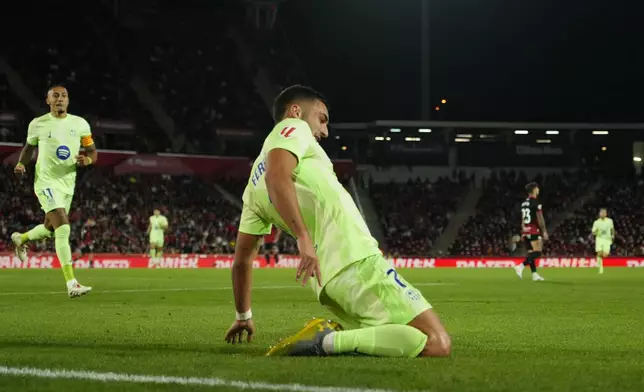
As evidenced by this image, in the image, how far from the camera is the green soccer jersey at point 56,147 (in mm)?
12336

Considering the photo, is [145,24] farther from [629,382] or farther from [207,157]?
[629,382]

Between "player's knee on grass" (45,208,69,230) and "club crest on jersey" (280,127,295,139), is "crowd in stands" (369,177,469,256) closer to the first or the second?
"player's knee on grass" (45,208,69,230)

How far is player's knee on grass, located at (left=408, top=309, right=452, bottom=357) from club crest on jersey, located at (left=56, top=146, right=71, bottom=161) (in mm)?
7505

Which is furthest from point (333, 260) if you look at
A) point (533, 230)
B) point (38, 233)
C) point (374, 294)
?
point (533, 230)

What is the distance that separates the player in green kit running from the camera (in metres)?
5.95

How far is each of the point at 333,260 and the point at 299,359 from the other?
0.67 meters

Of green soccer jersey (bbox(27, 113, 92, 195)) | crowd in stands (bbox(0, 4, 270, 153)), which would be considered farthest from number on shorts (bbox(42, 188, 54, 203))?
crowd in stands (bbox(0, 4, 270, 153))

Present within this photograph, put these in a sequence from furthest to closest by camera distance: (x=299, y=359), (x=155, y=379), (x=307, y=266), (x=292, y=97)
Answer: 1. (x=292, y=97)
2. (x=299, y=359)
3. (x=307, y=266)
4. (x=155, y=379)

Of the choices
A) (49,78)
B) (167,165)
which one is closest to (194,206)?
(167,165)

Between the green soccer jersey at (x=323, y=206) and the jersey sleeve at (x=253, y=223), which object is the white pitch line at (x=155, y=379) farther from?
the jersey sleeve at (x=253, y=223)

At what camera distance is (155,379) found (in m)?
4.92

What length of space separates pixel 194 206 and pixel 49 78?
Result: 8357mm

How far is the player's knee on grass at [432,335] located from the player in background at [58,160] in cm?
696

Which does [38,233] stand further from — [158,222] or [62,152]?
[158,222]
